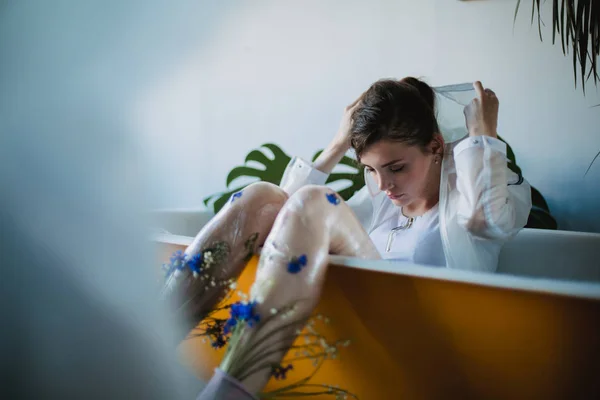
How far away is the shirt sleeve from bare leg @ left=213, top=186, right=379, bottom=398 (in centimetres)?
24

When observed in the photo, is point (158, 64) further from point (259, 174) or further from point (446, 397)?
point (259, 174)

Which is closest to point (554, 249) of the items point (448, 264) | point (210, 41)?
point (448, 264)

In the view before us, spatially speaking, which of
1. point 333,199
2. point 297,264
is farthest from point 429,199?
point 297,264

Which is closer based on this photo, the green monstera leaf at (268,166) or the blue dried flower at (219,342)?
the blue dried flower at (219,342)

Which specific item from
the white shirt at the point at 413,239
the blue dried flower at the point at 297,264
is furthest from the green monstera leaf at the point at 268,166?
the blue dried flower at the point at 297,264

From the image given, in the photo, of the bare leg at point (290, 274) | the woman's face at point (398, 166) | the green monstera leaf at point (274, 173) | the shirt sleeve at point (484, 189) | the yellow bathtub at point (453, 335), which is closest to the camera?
the yellow bathtub at point (453, 335)

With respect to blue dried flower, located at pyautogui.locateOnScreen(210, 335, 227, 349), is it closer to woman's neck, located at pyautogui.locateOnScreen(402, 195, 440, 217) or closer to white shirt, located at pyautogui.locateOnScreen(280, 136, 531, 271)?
white shirt, located at pyautogui.locateOnScreen(280, 136, 531, 271)

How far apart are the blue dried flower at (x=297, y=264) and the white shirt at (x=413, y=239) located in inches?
18.7

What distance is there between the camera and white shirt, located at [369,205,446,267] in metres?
1.26

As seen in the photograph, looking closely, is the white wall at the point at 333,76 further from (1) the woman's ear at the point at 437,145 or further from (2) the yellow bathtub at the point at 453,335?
(1) the woman's ear at the point at 437,145

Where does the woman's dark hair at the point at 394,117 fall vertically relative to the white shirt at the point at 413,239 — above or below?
above

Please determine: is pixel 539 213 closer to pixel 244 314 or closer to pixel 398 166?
pixel 398 166

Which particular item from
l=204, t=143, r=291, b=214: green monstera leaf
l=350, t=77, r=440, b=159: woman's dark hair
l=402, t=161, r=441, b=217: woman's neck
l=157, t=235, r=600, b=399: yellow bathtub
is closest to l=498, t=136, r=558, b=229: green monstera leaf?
A: l=402, t=161, r=441, b=217: woman's neck

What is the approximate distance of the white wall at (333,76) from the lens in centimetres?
170
